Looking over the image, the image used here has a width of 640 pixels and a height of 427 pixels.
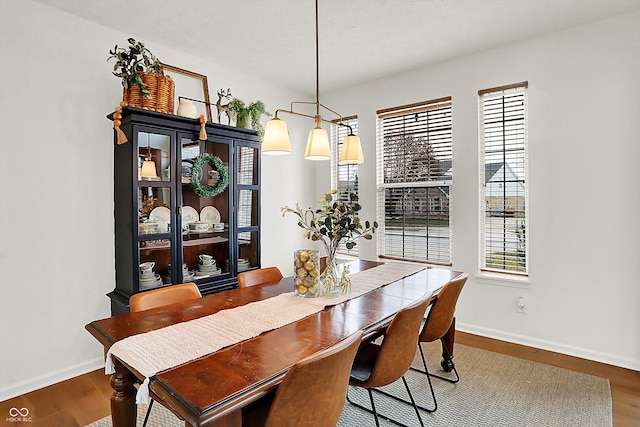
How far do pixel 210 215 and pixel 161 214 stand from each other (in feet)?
1.57

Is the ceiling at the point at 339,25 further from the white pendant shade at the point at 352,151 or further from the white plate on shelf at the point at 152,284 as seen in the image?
the white plate on shelf at the point at 152,284

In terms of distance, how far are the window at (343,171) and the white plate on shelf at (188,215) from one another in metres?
1.81

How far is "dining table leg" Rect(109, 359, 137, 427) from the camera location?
151 centimetres

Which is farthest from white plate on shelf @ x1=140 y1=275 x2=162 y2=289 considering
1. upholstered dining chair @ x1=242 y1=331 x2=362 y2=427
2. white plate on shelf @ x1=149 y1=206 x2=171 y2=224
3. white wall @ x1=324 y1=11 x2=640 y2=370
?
white wall @ x1=324 y1=11 x2=640 y2=370

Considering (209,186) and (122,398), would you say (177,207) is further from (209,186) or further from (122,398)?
(122,398)

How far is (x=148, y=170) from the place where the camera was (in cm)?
271

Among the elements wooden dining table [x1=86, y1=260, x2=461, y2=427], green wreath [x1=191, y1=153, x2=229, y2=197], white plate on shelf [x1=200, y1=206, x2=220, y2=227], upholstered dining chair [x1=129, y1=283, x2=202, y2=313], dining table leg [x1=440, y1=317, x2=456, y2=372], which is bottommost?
dining table leg [x1=440, y1=317, x2=456, y2=372]

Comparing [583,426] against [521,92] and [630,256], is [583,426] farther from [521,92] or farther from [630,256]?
[521,92]

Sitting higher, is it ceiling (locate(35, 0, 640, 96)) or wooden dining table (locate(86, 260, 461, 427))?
ceiling (locate(35, 0, 640, 96))

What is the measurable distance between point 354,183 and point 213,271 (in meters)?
1.99

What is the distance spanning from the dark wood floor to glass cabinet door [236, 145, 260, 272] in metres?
1.41

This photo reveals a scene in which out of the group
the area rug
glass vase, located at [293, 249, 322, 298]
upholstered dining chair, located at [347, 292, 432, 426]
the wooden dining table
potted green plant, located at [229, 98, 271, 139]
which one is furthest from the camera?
potted green plant, located at [229, 98, 271, 139]

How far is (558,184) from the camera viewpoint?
2990 mm

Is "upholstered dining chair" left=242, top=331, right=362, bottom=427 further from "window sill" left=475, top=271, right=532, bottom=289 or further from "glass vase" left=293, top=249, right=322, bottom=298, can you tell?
"window sill" left=475, top=271, right=532, bottom=289
